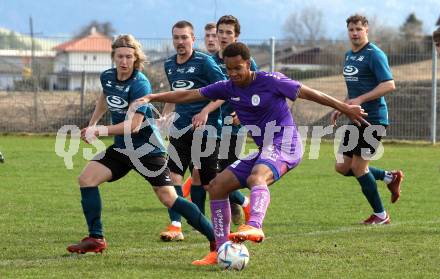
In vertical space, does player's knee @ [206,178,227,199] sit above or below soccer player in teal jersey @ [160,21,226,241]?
below

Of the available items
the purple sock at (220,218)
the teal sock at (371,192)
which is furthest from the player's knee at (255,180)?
the teal sock at (371,192)

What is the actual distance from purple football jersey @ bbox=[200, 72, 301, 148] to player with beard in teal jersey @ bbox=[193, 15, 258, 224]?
7.22 ft

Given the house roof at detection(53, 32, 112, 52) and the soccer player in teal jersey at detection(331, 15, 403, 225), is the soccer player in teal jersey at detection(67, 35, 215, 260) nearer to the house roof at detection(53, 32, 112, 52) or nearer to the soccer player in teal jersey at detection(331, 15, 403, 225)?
the soccer player in teal jersey at detection(331, 15, 403, 225)

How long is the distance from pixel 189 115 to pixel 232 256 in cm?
294

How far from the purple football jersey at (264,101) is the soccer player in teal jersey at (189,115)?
72.8 inches

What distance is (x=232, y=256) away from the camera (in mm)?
7762

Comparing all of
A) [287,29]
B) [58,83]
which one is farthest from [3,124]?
[287,29]

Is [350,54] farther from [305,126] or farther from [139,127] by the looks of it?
[305,126]

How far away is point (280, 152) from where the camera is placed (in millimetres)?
8188

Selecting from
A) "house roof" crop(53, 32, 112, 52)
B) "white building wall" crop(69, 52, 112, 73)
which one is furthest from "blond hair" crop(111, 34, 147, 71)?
"house roof" crop(53, 32, 112, 52)

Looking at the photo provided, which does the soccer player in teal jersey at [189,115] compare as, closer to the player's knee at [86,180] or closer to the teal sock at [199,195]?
the teal sock at [199,195]

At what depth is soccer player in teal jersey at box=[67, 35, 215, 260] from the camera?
8.65 meters

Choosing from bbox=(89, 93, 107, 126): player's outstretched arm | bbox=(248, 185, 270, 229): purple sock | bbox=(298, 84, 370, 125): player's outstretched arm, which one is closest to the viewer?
bbox=(248, 185, 270, 229): purple sock

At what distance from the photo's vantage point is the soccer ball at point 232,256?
25.4 feet
